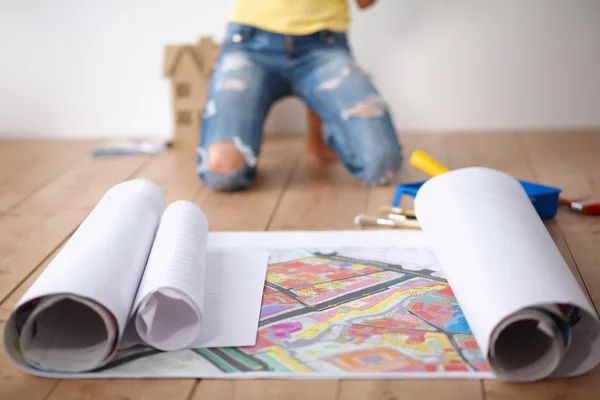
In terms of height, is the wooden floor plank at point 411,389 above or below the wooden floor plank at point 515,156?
above

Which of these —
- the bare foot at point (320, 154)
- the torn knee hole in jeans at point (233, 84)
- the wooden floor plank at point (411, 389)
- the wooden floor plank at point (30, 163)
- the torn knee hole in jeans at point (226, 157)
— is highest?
the torn knee hole in jeans at point (233, 84)

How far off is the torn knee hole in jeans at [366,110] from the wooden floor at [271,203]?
168 mm

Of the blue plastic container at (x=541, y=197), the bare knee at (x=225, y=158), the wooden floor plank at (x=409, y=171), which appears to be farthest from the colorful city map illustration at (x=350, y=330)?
the bare knee at (x=225, y=158)

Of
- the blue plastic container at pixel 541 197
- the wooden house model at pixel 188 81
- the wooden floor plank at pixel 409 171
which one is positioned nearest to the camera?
the blue plastic container at pixel 541 197

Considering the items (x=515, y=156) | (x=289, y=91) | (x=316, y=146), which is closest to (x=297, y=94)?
(x=289, y=91)

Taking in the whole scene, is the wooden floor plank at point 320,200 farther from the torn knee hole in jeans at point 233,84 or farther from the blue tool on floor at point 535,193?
the torn knee hole in jeans at point 233,84

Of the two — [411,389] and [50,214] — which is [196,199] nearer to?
[50,214]

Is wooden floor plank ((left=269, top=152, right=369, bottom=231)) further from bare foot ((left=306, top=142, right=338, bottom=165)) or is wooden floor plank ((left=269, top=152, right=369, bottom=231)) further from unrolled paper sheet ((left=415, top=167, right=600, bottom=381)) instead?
unrolled paper sheet ((left=415, top=167, right=600, bottom=381))

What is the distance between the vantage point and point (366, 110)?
2.13 m

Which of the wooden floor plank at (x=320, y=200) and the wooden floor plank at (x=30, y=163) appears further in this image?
the wooden floor plank at (x=30, y=163)

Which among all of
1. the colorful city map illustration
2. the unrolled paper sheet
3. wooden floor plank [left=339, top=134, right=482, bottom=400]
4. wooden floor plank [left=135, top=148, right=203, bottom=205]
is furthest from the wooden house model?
wooden floor plank [left=339, top=134, right=482, bottom=400]

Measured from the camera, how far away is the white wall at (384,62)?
2.56 m

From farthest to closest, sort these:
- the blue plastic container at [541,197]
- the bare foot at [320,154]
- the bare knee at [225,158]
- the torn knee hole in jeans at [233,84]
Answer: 1. the bare foot at [320,154]
2. the torn knee hole in jeans at [233,84]
3. the bare knee at [225,158]
4. the blue plastic container at [541,197]

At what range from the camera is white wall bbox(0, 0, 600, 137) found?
2.56 meters
